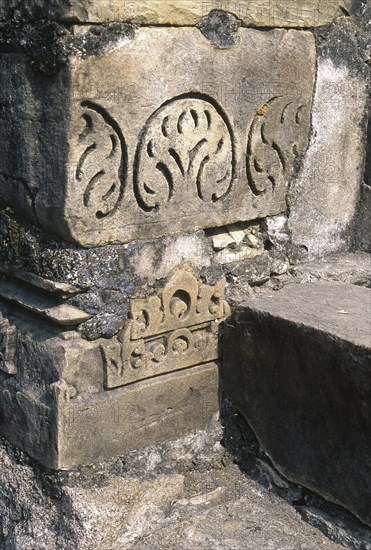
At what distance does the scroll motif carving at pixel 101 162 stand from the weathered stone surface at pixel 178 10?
24 cm

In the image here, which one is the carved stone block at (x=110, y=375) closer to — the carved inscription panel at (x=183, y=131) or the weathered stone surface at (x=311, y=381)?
the weathered stone surface at (x=311, y=381)

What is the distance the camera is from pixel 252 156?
9.04 ft

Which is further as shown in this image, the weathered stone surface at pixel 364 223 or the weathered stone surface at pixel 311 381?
the weathered stone surface at pixel 364 223

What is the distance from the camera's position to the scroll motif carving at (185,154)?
Result: 2.46 meters

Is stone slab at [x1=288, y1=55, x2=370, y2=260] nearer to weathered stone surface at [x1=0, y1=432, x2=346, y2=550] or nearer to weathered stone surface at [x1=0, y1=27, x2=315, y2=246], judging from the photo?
weathered stone surface at [x1=0, y1=27, x2=315, y2=246]

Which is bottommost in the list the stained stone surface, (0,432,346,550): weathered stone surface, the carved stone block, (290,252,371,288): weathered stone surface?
(0,432,346,550): weathered stone surface

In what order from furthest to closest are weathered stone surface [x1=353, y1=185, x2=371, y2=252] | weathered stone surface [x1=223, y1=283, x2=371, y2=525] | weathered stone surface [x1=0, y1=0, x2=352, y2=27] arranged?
1. weathered stone surface [x1=353, y1=185, x2=371, y2=252]
2. weathered stone surface [x1=223, y1=283, x2=371, y2=525]
3. weathered stone surface [x1=0, y1=0, x2=352, y2=27]

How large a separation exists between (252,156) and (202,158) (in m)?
0.23

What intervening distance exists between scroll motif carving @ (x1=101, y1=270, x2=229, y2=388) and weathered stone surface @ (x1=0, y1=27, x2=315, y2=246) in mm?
218

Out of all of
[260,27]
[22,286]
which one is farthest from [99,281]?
[260,27]

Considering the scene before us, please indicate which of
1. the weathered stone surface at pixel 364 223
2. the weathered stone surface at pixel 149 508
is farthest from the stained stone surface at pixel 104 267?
the weathered stone surface at pixel 364 223

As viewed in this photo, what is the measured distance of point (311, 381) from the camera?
2488mm

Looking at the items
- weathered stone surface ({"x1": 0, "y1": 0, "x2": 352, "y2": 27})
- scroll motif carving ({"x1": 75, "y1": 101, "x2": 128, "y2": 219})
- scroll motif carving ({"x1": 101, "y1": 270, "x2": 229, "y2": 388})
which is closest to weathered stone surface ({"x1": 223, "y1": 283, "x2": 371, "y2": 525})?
scroll motif carving ({"x1": 101, "y1": 270, "x2": 229, "y2": 388})

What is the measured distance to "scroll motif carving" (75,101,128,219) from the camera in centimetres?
232
